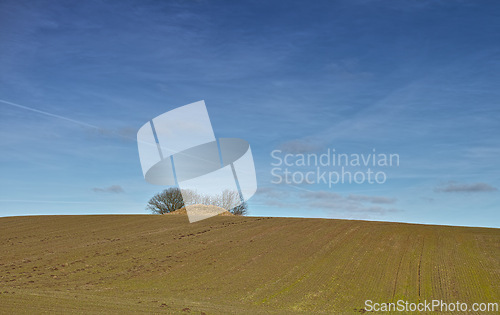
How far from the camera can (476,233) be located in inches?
1293

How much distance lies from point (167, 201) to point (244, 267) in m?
39.3

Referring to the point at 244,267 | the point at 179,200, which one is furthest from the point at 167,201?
the point at 244,267

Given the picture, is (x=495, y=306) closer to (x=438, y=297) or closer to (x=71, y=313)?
(x=438, y=297)

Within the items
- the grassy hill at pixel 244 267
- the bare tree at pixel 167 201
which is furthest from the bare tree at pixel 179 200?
the grassy hill at pixel 244 267

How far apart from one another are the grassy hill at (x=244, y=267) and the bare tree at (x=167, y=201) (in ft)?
76.3

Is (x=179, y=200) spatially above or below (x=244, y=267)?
above

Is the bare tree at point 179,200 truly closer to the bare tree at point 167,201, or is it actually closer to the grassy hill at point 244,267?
the bare tree at point 167,201

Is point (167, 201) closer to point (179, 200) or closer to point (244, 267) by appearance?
point (179, 200)

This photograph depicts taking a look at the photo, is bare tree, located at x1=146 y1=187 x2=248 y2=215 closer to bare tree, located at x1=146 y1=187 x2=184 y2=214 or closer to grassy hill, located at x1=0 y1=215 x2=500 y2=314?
bare tree, located at x1=146 y1=187 x2=184 y2=214

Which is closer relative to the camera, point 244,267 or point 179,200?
point 244,267

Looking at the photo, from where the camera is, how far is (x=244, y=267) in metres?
22.8

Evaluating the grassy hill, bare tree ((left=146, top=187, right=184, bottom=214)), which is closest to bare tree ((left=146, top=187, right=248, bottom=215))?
bare tree ((left=146, top=187, right=184, bottom=214))

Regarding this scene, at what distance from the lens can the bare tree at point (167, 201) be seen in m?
60.0

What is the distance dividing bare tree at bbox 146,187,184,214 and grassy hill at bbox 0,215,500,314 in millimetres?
23254
